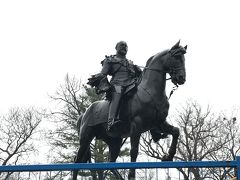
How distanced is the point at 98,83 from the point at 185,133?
2261 centimetres

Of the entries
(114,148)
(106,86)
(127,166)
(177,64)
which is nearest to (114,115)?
(106,86)

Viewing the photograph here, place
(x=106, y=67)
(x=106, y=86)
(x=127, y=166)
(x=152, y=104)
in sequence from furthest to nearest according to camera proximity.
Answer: (x=106, y=67)
(x=106, y=86)
(x=152, y=104)
(x=127, y=166)

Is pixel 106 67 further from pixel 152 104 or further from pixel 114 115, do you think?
pixel 152 104

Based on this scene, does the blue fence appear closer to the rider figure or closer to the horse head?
the horse head

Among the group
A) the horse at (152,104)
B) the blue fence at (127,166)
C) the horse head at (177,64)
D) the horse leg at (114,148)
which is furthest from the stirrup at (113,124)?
the blue fence at (127,166)

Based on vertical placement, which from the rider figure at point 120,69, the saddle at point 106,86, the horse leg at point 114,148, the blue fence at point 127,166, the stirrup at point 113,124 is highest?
the rider figure at point 120,69

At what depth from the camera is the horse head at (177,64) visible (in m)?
8.30

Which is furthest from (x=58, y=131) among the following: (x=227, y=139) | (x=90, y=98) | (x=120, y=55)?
(x=120, y=55)

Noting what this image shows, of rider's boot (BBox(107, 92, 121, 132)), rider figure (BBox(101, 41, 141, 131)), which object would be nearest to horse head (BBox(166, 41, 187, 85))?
rider figure (BBox(101, 41, 141, 131))

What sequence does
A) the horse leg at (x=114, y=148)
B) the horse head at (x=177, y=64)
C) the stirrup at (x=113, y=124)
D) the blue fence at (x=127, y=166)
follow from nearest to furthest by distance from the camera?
the blue fence at (x=127, y=166), the horse head at (x=177, y=64), the stirrup at (x=113, y=124), the horse leg at (x=114, y=148)

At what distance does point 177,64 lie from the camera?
27.6 ft

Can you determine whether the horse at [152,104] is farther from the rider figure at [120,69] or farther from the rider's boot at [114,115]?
the rider figure at [120,69]

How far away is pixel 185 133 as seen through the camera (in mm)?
30984

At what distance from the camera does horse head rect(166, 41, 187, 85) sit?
8.30 m
